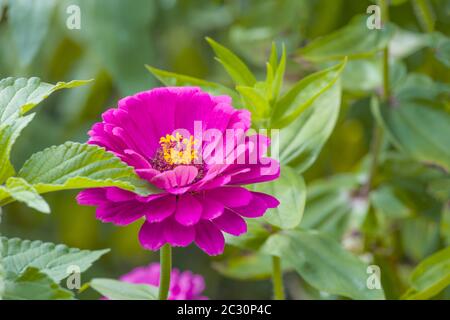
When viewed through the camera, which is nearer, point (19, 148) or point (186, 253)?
point (19, 148)

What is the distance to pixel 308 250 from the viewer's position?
54cm


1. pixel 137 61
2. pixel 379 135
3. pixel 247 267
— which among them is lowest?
pixel 247 267

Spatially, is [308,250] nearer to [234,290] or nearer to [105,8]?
[105,8]

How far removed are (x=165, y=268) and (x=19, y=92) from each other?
12 centimetres

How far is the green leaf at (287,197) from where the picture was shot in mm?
480

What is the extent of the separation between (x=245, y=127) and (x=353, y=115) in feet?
1.35

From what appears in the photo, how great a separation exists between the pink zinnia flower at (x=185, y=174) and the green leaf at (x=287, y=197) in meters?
0.06

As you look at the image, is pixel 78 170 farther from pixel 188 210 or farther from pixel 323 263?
pixel 323 263

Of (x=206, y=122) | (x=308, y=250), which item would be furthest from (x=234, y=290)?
(x=206, y=122)

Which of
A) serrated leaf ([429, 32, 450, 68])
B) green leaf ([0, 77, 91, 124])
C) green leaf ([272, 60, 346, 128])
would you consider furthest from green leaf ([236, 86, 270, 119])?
serrated leaf ([429, 32, 450, 68])

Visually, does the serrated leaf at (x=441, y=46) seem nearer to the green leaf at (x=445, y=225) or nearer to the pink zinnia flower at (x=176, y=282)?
the green leaf at (x=445, y=225)

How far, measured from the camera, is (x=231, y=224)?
40 centimetres

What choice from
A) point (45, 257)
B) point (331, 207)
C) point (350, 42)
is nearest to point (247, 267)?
point (331, 207)

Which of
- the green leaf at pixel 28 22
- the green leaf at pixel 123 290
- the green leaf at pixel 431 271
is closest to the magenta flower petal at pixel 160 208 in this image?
the green leaf at pixel 123 290
